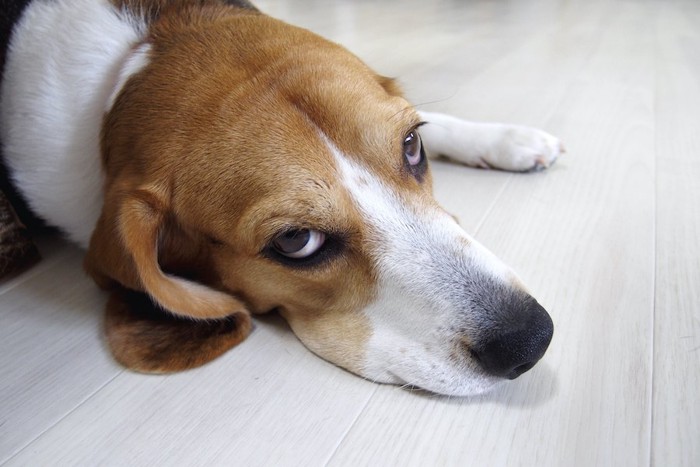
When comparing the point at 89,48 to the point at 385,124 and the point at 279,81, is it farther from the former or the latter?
the point at 385,124

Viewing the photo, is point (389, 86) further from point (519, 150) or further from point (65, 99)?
point (65, 99)

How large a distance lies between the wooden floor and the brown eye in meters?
0.47

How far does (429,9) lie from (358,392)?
539cm

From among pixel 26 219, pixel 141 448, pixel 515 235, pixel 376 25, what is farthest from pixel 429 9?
pixel 141 448

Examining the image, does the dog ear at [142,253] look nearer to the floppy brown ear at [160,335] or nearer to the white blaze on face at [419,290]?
the floppy brown ear at [160,335]

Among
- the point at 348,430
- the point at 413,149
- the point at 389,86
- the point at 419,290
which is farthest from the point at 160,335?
the point at 389,86

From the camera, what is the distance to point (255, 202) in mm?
1289

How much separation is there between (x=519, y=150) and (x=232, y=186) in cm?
134

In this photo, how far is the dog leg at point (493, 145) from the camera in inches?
86.0

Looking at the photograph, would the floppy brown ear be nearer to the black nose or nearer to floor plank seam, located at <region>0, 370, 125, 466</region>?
floor plank seam, located at <region>0, 370, 125, 466</region>

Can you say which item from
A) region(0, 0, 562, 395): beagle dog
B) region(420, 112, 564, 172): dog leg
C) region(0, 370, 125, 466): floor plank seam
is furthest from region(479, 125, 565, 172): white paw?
region(0, 370, 125, 466): floor plank seam

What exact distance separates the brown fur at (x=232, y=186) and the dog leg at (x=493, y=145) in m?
0.80

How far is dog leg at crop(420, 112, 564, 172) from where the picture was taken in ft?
7.16

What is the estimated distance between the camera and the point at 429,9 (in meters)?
5.81
